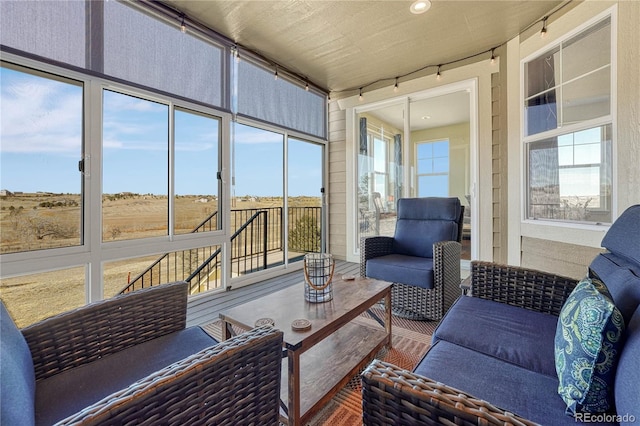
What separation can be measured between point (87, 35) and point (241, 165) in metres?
1.78

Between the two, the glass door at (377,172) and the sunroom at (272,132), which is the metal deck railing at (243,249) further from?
the glass door at (377,172)

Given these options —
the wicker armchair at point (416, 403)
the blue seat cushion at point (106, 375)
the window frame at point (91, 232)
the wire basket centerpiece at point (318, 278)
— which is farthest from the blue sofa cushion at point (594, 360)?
the window frame at point (91, 232)

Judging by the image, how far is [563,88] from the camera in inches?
106

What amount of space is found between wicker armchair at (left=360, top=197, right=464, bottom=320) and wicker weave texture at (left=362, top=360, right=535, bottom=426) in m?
1.72

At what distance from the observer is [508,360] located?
1143 millimetres

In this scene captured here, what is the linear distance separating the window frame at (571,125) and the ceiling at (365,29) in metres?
0.36

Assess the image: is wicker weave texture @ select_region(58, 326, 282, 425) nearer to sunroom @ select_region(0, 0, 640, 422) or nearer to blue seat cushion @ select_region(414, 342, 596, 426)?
blue seat cushion @ select_region(414, 342, 596, 426)

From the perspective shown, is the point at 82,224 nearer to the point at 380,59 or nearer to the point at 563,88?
the point at 380,59

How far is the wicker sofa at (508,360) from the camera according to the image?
2.41 ft

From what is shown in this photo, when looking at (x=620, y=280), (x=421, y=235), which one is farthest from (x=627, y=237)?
(x=421, y=235)

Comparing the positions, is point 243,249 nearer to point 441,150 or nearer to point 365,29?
point 365,29

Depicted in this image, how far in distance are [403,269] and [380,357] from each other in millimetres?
859

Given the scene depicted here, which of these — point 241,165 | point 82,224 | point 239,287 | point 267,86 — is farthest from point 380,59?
point 82,224

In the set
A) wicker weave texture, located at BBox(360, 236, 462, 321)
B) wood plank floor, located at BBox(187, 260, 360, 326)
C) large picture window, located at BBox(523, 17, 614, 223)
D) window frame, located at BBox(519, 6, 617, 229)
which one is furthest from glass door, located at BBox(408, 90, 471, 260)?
wood plank floor, located at BBox(187, 260, 360, 326)
